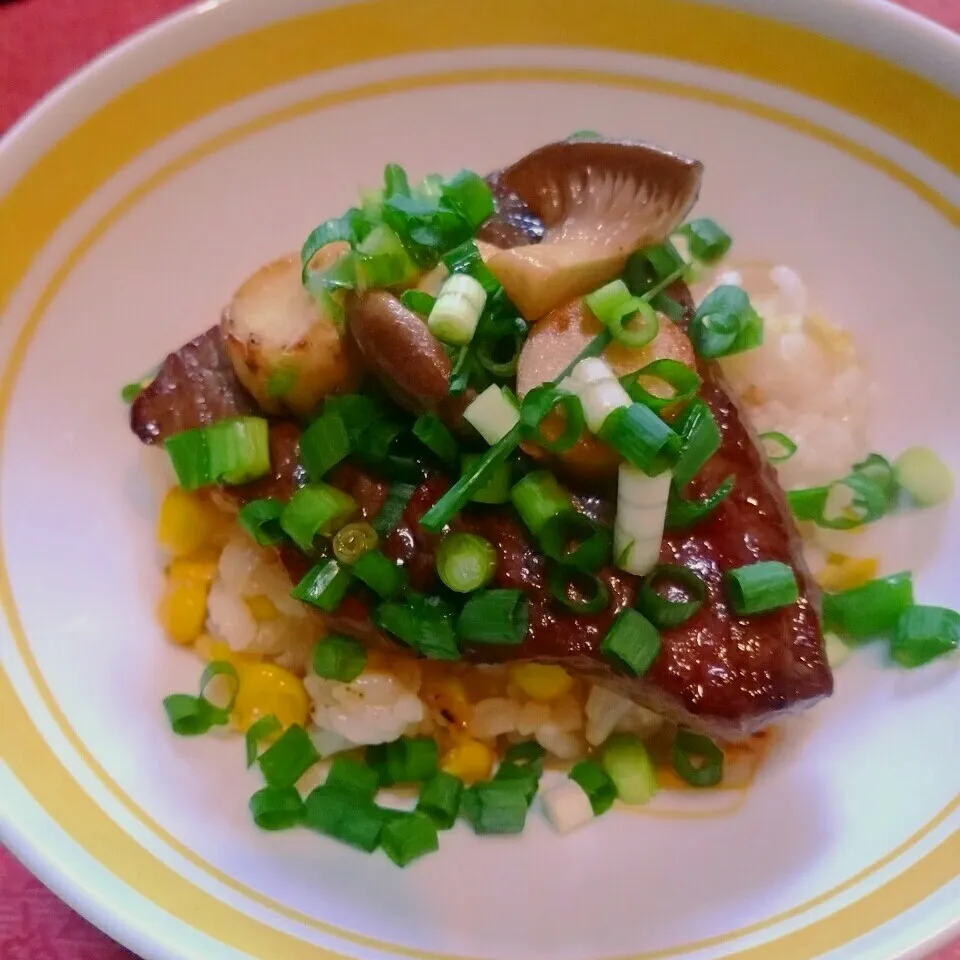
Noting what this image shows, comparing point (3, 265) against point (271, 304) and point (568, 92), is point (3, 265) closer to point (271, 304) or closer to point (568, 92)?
point (271, 304)

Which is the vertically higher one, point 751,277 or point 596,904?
point 751,277

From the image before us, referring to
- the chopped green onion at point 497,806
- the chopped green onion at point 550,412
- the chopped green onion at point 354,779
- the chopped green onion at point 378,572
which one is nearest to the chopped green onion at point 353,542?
the chopped green onion at point 378,572

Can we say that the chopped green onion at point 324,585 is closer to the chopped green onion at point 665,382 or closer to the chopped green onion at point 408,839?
the chopped green onion at point 408,839

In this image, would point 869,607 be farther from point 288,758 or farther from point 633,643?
point 288,758

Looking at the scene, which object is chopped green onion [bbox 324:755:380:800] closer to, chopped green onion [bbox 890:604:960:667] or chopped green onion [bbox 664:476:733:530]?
chopped green onion [bbox 664:476:733:530]

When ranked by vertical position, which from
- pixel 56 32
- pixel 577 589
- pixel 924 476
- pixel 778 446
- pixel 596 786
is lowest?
pixel 596 786

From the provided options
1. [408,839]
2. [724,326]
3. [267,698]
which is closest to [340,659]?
[267,698]

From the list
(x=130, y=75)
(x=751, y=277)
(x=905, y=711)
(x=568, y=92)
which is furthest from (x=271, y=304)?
(x=905, y=711)
